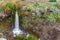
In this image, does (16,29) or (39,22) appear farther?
(16,29)

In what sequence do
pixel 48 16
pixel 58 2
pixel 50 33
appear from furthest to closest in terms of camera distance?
pixel 58 2
pixel 48 16
pixel 50 33

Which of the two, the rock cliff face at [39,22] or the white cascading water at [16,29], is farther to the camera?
the white cascading water at [16,29]

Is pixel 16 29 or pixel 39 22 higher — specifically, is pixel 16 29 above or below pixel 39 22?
below

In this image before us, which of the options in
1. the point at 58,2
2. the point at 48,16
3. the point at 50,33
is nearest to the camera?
the point at 50,33

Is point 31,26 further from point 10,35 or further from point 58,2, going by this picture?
point 58,2

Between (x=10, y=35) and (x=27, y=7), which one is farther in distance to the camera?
(x=27, y=7)

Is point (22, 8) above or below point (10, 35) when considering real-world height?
above

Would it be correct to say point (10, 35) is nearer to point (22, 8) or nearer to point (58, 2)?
point (22, 8)

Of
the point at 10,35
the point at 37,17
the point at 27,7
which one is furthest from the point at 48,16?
the point at 10,35

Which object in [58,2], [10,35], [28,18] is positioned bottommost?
[10,35]

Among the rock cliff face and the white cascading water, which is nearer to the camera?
the rock cliff face
